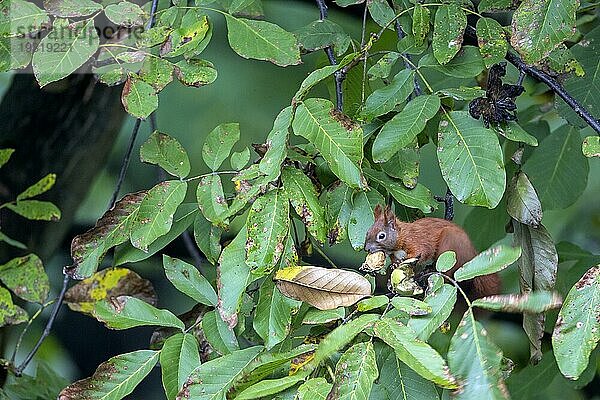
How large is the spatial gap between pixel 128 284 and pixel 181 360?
0.48 m

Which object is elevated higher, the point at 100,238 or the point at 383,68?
the point at 383,68

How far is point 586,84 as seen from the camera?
104 centimetres

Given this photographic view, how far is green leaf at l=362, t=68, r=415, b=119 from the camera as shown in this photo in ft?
2.77

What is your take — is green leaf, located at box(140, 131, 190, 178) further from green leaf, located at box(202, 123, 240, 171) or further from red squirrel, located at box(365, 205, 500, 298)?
red squirrel, located at box(365, 205, 500, 298)

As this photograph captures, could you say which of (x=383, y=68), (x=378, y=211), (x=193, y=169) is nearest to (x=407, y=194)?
(x=378, y=211)

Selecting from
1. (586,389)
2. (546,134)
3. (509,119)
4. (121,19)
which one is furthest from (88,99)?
(586,389)

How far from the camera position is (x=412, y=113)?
813 mm

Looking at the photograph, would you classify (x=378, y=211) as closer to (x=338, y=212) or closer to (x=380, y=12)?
(x=338, y=212)

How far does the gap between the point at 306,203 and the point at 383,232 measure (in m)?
0.16

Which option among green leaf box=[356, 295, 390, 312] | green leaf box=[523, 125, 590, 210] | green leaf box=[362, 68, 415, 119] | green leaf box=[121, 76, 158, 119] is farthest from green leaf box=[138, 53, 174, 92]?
green leaf box=[523, 125, 590, 210]

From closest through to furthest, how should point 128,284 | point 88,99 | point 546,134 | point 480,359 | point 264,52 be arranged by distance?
point 480,359 → point 264,52 → point 128,284 → point 546,134 → point 88,99

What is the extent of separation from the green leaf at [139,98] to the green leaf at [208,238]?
5.9 inches

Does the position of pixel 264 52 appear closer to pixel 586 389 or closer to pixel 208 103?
pixel 208 103

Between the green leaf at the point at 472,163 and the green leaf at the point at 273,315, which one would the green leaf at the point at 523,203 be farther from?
the green leaf at the point at 273,315
